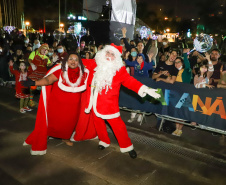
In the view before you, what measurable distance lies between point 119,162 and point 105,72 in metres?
1.64

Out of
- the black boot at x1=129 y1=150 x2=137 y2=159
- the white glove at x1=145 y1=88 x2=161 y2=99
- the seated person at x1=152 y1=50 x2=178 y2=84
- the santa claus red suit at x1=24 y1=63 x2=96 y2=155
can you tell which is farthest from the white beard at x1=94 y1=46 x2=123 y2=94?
the seated person at x1=152 y1=50 x2=178 y2=84

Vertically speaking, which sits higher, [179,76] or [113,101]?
[179,76]

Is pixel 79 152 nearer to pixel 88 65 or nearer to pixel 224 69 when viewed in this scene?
pixel 88 65

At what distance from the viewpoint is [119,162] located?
387 cm

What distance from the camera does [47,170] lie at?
3.58m

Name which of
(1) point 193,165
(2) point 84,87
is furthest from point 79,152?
(1) point 193,165

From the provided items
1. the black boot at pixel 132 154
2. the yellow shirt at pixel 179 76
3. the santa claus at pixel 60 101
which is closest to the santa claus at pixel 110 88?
the black boot at pixel 132 154

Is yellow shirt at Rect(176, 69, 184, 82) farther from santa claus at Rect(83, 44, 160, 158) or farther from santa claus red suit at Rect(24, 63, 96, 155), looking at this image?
santa claus red suit at Rect(24, 63, 96, 155)

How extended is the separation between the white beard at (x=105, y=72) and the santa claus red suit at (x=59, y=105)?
1.21 feet

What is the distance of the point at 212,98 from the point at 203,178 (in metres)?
1.65

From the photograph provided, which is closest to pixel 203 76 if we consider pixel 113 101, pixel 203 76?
pixel 203 76

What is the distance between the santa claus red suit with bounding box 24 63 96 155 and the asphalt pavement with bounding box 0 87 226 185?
0.40 metres

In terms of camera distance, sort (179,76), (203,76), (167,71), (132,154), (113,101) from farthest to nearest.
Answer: (179,76) < (167,71) < (203,76) < (132,154) < (113,101)

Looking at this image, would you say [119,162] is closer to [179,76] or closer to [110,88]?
[110,88]
